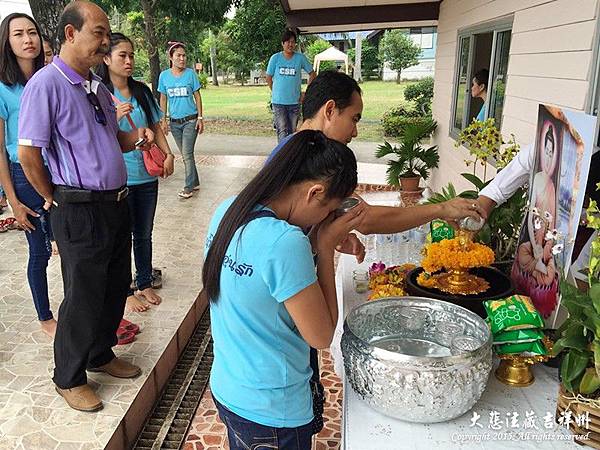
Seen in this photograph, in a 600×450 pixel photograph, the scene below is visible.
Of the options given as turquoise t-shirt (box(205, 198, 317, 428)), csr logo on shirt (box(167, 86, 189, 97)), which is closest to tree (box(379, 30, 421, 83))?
csr logo on shirt (box(167, 86, 189, 97))

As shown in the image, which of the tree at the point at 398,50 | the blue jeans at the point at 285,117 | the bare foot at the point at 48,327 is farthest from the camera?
the tree at the point at 398,50

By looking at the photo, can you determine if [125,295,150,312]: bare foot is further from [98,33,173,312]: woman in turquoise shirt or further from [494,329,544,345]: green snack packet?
[494,329,544,345]: green snack packet

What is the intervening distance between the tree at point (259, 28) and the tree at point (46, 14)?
276 inches

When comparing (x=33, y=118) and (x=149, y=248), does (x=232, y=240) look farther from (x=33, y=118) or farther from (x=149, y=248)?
(x=149, y=248)

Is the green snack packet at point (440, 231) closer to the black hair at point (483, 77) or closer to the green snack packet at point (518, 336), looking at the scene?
the green snack packet at point (518, 336)

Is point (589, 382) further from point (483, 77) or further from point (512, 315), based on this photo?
point (483, 77)

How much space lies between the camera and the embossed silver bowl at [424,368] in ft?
3.22

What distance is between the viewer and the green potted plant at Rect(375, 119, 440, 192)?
5.52 metres

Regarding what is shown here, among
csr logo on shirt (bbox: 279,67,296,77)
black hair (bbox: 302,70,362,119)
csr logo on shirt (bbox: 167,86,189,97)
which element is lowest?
csr logo on shirt (bbox: 167,86,189,97)

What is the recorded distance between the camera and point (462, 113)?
490cm

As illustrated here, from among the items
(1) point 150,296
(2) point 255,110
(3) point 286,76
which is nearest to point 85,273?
(1) point 150,296

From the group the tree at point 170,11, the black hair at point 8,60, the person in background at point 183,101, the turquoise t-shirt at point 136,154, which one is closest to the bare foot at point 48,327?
the turquoise t-shirt at point 136,154

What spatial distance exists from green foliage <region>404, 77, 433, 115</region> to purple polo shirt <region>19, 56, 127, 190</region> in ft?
40.0

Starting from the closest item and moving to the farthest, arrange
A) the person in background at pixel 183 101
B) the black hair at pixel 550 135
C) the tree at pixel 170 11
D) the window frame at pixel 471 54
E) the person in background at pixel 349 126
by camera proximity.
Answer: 1. the black hair at pixel 550 135
2. the person in background at pixel 349 126
3. the window frame at pixel 471 54
4. the person in background at pixel 183 101
5. the tree at pixel 170 11
